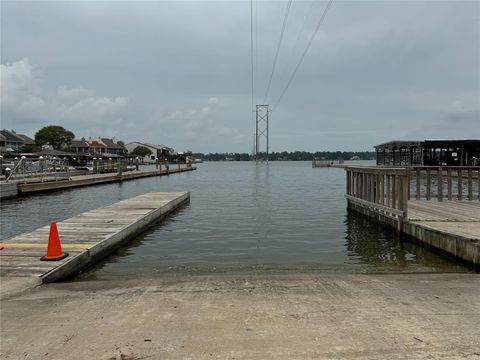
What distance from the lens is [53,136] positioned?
424ft

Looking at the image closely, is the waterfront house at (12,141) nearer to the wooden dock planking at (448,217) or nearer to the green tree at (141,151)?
the green tree at (141,151)

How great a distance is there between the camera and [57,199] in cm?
2566

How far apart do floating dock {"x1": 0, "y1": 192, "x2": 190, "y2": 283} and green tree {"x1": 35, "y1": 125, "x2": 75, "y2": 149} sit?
414 feet

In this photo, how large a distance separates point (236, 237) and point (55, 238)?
21.4 ft

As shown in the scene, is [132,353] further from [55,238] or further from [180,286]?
[55,238]

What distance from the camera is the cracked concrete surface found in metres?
4.09

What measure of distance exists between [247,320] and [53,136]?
139 metres

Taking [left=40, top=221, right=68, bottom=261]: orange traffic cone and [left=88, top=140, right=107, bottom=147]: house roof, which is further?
[left=88, top=140, right=107, bottom=147]: house roof

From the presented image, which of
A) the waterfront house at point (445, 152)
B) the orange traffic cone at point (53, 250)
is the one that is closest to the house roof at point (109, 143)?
the waterfront house at point (445, 152)

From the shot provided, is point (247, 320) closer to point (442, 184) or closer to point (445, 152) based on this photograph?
point (442, 184)

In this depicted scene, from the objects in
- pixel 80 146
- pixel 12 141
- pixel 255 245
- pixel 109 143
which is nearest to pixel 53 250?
pixel 255 245

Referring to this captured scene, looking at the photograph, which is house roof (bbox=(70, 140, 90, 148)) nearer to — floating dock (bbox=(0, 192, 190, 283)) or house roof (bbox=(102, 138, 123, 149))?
house roof (bbox=(102, 138, 123, 149))

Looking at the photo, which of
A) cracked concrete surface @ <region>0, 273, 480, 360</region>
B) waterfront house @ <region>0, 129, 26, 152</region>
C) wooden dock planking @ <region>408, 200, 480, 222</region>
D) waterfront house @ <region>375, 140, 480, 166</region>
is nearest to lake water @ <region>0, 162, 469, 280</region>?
wooden dock planking @ <region>408, 200, 480, 222</region>

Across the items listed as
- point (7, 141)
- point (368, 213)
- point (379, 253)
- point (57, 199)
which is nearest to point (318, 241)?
point (379, 253)
